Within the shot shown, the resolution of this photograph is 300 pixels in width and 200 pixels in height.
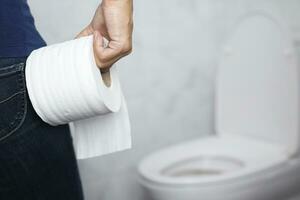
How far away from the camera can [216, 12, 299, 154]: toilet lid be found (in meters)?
1.29

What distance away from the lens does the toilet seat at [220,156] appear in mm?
1191

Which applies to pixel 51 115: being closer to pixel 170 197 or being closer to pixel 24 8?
pixel 24 8

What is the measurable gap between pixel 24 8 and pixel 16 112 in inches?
6.4

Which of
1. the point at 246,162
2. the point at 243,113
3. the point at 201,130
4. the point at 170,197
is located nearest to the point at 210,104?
the point at 201,130

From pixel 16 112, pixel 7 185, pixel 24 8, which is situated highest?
pixel 24 8

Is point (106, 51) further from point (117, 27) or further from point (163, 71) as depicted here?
point (163, 71)

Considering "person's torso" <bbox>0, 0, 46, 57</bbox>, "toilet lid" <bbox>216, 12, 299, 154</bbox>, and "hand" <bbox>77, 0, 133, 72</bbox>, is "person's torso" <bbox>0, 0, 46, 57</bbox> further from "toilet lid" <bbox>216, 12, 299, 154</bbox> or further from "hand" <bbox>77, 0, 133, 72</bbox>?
"toilet lid" <bbox>216, 12, 299, 154</bbox>

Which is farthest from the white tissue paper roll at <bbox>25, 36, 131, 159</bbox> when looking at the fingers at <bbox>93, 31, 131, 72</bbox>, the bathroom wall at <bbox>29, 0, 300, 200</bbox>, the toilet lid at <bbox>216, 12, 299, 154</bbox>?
the toilet lid at <bbox>216, 12, 299, 154</bbox>

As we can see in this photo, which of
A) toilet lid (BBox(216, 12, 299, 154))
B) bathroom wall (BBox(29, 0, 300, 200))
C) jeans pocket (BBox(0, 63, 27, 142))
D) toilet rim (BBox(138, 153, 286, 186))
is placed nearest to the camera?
jeans pocket (BBox(0, 63, 27, 142))

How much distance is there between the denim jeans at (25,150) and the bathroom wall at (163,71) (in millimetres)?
729

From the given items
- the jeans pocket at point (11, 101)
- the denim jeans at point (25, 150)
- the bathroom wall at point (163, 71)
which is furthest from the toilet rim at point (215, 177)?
the jeans pocket at point (11, 101)

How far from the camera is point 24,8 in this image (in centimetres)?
63

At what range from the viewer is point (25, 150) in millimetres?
593

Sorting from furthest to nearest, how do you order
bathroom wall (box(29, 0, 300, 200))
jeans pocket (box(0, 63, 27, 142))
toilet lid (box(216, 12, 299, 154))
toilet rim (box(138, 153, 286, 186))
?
bathroom wall (box(29, 0, 300, 200)), toilet lid (box(216, 12, 299, 154)), toilet rim (box(138, 153, 286, 186)), jeans pocket (box(0, 63, 27, 142))
